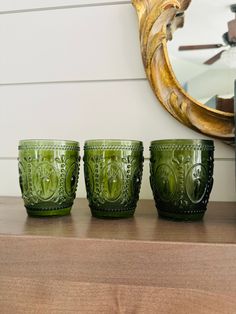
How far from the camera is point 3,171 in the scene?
40.1 inches

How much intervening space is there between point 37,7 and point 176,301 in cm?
88

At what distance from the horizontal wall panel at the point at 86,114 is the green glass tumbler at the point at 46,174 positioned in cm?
31

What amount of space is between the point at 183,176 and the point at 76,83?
498mm

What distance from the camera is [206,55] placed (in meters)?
0.89

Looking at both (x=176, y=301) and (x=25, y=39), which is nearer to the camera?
(x=176, y=301)

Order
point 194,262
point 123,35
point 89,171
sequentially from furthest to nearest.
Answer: point 123,35
point 89,171
point 194,262

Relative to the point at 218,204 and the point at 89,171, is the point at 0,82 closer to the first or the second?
the point at 89,171

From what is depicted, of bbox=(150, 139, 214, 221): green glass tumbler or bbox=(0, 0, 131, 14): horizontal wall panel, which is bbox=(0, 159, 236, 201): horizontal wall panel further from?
bbox=(0, 0, 131, 14): horizontal wall panel

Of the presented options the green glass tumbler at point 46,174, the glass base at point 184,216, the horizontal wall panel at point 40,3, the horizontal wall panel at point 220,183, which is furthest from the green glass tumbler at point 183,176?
the horizontal wall panel at point 40,3

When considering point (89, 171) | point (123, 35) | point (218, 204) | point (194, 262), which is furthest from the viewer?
point (123, 35)

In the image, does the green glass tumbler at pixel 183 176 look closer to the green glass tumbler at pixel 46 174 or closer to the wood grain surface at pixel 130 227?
the wood grain surface at pixel 130 227

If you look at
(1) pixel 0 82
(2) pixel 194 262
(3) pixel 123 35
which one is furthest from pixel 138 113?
(2) pixel 194 262

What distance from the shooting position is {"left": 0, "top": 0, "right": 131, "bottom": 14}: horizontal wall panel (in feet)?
3.15

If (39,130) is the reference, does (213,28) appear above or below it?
above
